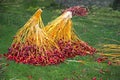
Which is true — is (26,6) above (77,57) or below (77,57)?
above

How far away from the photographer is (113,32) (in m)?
10.8

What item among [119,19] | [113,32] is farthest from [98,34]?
[119,19]

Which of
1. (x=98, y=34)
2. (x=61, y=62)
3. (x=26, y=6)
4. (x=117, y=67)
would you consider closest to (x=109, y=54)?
(x=117, y=67)

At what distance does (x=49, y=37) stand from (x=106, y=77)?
5.24ft

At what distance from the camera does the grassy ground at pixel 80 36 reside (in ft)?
25.1

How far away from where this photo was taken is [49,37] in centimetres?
841

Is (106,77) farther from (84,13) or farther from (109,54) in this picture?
(84,13)

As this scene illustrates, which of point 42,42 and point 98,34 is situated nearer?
point 42,42

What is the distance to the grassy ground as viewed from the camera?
7.65 metres

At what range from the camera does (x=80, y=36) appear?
33.7ft

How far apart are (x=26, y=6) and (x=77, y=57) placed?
4591 millimetres

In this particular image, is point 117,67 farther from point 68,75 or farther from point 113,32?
point 113,32

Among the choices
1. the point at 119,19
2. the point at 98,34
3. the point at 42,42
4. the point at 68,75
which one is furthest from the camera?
the point at 119,19

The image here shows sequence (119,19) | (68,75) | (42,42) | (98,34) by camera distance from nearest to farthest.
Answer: (68,75), (42,42), (98,34), (119,19)
